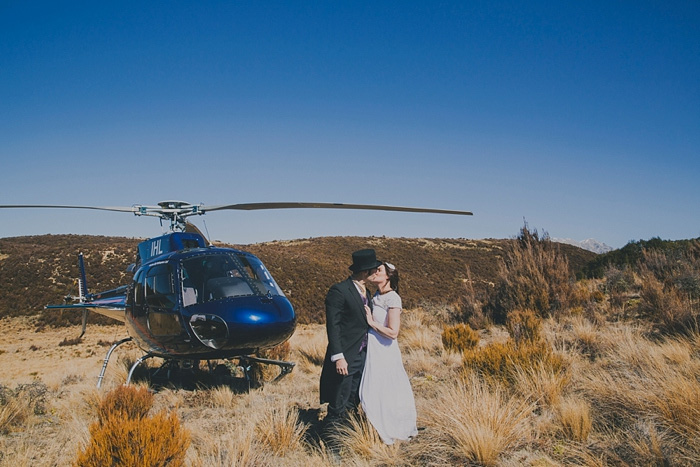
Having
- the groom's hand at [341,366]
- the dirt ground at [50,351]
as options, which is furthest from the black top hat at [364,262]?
the dirt ground at [50,351]

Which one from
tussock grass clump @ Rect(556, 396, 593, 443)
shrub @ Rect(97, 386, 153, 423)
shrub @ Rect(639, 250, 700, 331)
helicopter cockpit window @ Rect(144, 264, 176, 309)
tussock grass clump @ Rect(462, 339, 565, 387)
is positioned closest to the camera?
tussock grass clump @ Rect(556, 396, 593, 443)

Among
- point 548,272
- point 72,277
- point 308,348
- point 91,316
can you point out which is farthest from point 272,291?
point 72,277

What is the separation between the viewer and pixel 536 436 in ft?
12.2

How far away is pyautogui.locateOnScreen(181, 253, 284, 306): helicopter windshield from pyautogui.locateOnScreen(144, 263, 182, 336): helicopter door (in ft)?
0.69

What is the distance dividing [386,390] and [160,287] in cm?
362

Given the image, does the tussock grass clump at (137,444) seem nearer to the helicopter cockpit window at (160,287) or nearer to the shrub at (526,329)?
the helicopter cockpit window at (160,287)

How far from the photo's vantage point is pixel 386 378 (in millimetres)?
3797

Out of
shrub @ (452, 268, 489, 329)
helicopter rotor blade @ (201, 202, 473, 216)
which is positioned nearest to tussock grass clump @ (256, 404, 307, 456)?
helicopter rotor blade @ (201, 202, 473, 216)

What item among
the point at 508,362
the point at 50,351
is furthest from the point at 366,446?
the point at 50,351

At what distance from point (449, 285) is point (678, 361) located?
3026 centimetres

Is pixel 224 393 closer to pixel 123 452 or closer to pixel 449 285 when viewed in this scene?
pixel 123 452

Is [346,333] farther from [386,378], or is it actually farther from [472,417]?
[472,417]

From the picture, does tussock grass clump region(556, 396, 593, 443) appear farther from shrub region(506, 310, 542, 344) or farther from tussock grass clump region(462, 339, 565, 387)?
shrub region(506, 310, 542, 344)

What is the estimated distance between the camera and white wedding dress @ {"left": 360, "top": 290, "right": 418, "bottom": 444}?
3.73 metres
